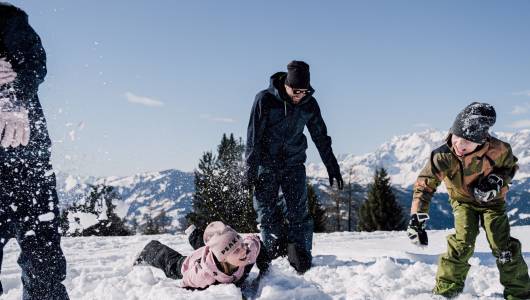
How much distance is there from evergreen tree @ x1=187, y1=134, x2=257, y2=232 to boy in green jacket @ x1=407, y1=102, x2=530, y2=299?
20.5 metres

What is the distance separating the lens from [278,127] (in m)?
5.07

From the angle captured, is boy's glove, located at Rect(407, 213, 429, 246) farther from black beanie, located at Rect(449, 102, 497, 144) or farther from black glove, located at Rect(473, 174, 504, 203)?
black beanie, located at Rect(449, 102, 497, 144)

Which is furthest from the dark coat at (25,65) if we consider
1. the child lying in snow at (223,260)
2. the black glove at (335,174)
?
the black glove at (335,174)

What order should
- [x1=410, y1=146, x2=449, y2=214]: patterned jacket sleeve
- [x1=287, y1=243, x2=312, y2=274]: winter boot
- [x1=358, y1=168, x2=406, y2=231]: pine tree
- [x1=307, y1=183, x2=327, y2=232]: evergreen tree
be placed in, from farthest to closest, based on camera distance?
[x1=358, y1=168, x2=406, y2=231]: pine tree, [x1=307, y1=183, x2=327, y2=232]: evergreen tree, [x1=287, y1=243, x2=312, y2=274]: winter boot, [x1=410, y1=146, x2=449, y2=214]: patterned jacket sleeve

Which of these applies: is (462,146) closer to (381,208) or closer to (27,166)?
(27,166)

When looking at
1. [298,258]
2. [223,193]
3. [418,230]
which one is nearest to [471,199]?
[418,230]

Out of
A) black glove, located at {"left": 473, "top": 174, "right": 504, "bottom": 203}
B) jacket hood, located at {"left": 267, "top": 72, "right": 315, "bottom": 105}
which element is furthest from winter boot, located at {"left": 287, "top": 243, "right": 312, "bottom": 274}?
black glove, located at {"left": 473, "top": 174, "right": 504, "bottom": 203}

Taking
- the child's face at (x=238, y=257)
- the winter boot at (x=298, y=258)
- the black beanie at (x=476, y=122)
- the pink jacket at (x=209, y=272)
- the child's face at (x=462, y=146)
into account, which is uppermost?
→ the black beanie at (x=476, y=122)

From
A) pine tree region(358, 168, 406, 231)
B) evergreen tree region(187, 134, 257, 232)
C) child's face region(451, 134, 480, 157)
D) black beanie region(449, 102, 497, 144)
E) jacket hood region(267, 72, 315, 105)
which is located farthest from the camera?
pine tree region(358, 168, 406, 231)

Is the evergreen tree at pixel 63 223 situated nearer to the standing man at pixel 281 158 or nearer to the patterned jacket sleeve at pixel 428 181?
the standing man at pixel 281 158

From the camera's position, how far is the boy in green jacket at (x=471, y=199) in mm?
3488

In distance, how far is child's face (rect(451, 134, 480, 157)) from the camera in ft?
11.4

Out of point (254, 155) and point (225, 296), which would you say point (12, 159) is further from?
point (254, 155)

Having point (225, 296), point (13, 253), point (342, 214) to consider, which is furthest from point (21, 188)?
point (342, 214)
